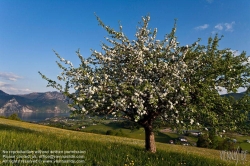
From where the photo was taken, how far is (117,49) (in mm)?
15641

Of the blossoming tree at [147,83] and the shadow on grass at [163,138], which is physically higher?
the blossoming tree at [147,83]

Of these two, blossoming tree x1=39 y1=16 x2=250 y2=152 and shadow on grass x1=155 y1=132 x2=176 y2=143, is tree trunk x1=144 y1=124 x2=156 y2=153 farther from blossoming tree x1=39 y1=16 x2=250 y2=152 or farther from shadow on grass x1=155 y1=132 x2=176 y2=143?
shadow on grass x1=155 y1=132 x2=176 y2=143

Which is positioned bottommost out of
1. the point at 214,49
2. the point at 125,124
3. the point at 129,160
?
the point at 129,160

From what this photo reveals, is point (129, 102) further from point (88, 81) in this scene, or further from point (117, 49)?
point (117, 49)

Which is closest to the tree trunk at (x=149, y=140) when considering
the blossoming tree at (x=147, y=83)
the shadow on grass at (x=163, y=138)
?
the blossoming tree at (x=147, y=83)

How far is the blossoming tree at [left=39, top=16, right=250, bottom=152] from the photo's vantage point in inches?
492

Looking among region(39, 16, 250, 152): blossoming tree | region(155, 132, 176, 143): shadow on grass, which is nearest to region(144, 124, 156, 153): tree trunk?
region(39, 16, 250, 152): blossoming tree

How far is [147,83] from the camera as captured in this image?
1210 centimetres

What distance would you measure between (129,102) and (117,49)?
4.56 m

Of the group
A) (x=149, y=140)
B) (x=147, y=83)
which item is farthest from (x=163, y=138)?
(x=147, y=83)

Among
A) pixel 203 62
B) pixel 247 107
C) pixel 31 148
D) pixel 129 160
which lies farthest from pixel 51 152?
pixel 247 107

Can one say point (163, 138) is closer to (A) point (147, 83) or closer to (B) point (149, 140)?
(B) point (149, 140)

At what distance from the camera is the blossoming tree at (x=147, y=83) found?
1250 centimetres

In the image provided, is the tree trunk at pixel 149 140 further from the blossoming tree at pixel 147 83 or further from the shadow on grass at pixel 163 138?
the shadow on grass at pixel 163 138
